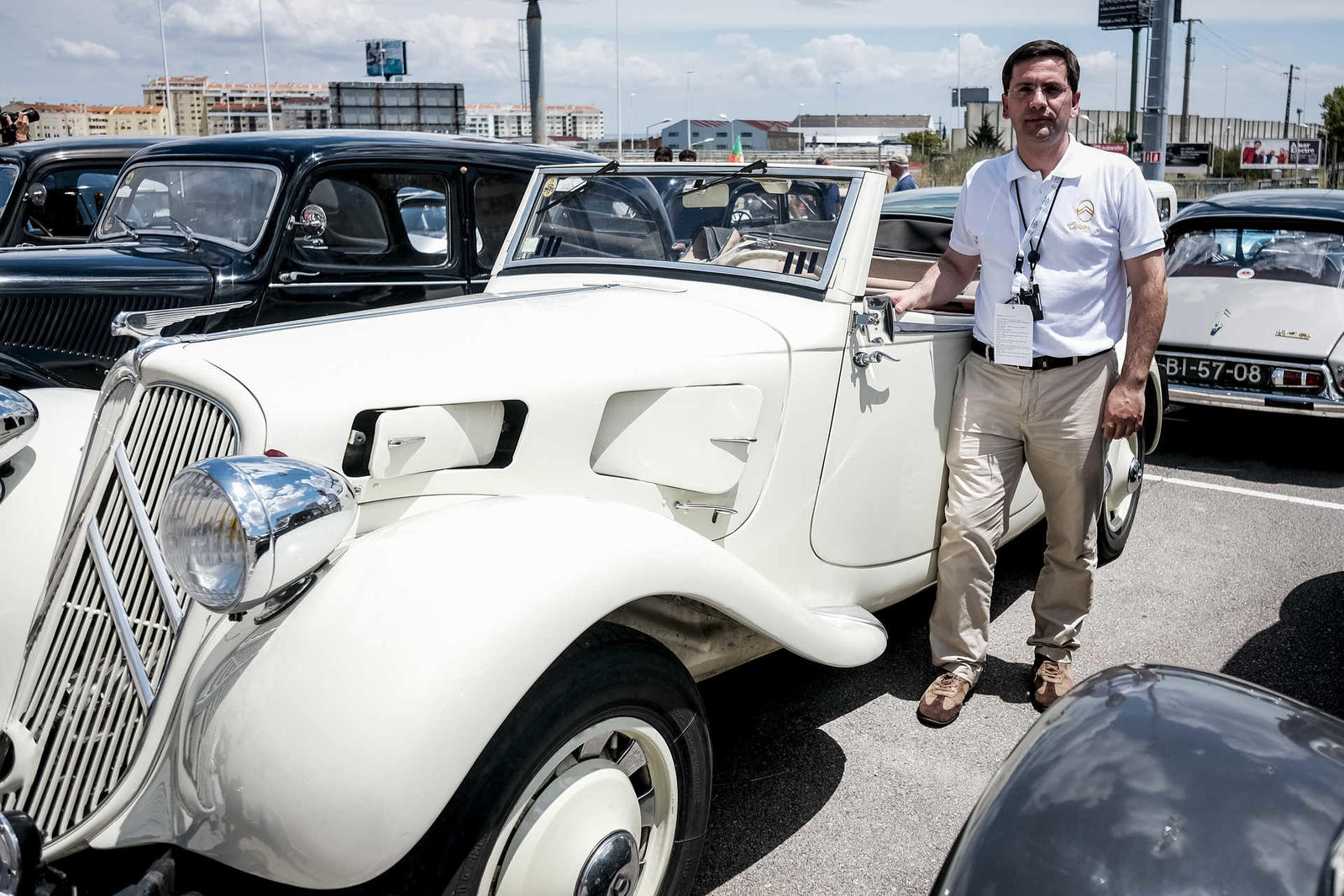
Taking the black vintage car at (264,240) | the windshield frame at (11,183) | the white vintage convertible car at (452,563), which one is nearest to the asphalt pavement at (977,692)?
the white vintage convertible car at (452,563)

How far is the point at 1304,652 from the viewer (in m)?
3.66

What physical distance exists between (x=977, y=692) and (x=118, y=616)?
2.50m

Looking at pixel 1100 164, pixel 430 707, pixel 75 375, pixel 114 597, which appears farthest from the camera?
pixel 75 375

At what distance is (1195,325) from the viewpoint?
6.30 meters

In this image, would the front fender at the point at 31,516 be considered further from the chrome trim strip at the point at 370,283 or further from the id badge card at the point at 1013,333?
the chrome trim strip at the point at 370,283

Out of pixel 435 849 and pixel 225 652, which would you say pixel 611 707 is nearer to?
pixel 435 849

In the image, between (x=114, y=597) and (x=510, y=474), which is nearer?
(x=114, y=597)

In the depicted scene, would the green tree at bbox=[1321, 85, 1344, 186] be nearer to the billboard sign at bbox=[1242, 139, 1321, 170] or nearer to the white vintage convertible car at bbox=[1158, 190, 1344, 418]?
the billboard sign at bbox=[1242, 139, 1321, 170]

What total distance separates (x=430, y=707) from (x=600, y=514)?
56 cm

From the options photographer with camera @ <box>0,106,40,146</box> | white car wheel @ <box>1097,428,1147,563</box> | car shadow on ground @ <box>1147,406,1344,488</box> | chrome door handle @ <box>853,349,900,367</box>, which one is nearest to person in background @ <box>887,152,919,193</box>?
car shadow on ground @ <box>1147,406,1344,488</box>

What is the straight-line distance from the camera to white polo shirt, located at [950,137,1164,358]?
3004 millimetres

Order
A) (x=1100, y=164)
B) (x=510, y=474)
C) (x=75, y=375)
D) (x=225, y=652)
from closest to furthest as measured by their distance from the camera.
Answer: (x=225, y=652) < (x=510, y=474) < (x=1100, y=164) < (x=75, y=375)

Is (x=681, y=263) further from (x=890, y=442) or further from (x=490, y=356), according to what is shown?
(x=490, y=356)

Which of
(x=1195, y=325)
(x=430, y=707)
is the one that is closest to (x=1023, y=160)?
(x=430, y=707)
